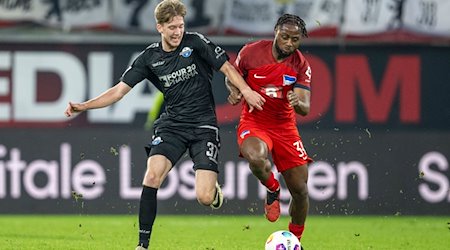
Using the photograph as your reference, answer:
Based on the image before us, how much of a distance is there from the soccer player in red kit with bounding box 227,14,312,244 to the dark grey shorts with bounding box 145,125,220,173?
304mm

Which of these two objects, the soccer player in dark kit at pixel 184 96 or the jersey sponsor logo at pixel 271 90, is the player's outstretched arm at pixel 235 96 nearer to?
the soccer player in dark kit at pixel 184 96

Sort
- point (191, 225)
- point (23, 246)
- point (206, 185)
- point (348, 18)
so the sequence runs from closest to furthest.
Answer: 1. point (206, 185)
2. point (23, 246)
3. point (191, 225)
4. point (348, 18)

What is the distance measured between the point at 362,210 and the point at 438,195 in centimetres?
106

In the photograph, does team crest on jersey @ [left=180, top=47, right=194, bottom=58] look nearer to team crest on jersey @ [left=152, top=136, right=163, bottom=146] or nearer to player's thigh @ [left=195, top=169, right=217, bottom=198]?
team crest on jersey @ [left=152, top=136, right=163, bottom=146]

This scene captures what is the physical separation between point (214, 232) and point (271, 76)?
13.0 ft

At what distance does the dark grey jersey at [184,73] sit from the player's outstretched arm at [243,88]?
0.43ft

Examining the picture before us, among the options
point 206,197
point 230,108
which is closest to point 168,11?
point 206,197

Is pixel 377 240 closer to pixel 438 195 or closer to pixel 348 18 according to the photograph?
pixel 438 195

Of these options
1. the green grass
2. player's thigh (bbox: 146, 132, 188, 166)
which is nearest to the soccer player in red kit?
player's thigh (bbox: 146, 132, 188, 166)

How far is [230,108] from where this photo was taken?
692 inches

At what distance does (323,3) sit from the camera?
17.9 m

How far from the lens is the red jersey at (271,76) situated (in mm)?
10953

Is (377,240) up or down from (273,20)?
down

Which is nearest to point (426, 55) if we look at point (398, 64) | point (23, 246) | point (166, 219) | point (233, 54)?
point (398, 64)
